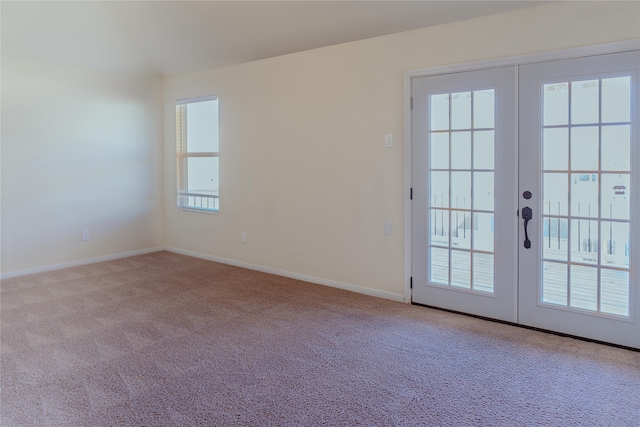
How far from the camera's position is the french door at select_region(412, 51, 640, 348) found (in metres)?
3.01

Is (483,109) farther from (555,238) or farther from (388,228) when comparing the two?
(388,228)

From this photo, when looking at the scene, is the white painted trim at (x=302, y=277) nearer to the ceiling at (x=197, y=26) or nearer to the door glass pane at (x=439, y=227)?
the door glass pane at (x=439, y=227)

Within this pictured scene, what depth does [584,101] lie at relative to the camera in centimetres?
309

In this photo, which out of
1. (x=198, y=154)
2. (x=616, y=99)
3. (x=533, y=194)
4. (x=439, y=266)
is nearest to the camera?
(x=616, y=99)

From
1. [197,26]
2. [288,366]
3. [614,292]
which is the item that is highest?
[197,26]

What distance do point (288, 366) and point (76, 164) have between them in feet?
13.6

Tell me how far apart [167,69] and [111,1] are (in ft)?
4.69

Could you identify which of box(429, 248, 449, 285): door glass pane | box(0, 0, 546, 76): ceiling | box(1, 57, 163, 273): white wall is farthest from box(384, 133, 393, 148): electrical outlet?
box(1, 57, 163, 273): white wall

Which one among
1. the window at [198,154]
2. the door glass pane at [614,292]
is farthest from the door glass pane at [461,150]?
the window at [198,154]

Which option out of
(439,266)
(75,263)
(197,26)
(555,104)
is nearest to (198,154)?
(197,26)

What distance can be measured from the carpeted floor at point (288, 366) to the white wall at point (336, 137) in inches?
26.0

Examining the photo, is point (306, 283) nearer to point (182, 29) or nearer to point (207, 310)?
point (207, 310)

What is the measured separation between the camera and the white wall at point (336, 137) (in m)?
3.34

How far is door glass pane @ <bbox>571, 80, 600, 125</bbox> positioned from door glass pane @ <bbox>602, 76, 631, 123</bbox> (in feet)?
0.15
